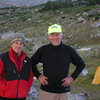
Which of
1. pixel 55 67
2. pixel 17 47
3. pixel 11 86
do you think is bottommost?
pixel 11 86

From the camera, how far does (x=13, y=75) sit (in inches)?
218

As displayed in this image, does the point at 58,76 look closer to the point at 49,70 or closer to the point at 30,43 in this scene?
the point at 49,70

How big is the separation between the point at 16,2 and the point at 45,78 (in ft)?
500

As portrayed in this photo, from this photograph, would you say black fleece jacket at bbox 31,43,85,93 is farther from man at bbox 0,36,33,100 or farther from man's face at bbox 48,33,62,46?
man at bbox 0,36,33,100

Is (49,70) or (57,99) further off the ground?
(49,70)

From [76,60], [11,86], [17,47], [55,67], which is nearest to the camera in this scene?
[11,86]

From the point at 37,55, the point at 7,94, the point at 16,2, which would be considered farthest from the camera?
the point at 16,2

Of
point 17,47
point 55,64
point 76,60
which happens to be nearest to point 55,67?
point 55,64

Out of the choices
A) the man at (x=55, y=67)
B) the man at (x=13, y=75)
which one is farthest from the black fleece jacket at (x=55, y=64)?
the man at (x=13, y=75)

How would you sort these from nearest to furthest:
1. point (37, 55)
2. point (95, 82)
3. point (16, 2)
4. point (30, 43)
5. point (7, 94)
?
point (7, 94) < point (37, 55) < point (95, 82) < point (30, 43) < point (16, 2)

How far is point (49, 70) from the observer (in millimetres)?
5746

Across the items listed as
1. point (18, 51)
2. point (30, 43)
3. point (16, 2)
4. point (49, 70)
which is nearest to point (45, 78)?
point (49, 70)

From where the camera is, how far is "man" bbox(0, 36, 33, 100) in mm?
5527

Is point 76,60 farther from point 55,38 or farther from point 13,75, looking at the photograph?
point 13,75
